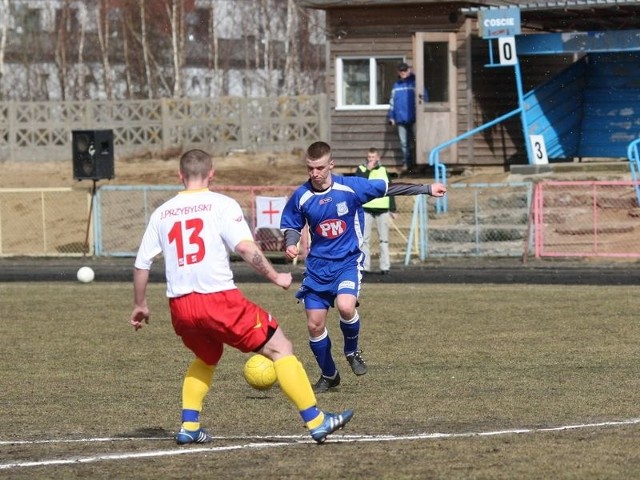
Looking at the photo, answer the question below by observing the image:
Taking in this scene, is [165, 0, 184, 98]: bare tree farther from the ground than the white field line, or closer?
farther from the ground

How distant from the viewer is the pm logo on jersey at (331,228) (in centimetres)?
1088

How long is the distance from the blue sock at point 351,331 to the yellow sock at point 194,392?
287 centimetres

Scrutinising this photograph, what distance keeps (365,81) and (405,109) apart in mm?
2447

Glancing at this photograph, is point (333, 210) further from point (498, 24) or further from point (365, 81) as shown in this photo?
point (365, 81)

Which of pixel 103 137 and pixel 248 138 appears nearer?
pixel 103 137

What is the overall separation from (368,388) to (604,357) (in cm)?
270

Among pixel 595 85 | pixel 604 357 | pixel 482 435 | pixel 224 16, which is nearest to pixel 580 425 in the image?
pixel 482 435

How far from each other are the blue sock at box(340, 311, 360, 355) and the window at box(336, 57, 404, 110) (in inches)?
841

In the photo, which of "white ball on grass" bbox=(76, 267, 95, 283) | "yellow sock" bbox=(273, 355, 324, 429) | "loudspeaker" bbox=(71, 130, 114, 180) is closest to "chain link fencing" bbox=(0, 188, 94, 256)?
"loudspeaker" bbox=(71, 130, 114, 180)

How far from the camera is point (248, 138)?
133 ft

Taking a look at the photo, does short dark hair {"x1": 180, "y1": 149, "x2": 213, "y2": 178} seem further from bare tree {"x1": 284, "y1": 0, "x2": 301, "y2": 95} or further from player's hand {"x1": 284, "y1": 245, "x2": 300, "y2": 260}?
bare tree {"x1": 284, "y1": 0, "x2": 301, "y2": 95}

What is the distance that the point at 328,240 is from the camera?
11008mm

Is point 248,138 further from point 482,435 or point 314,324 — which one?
point 482,435

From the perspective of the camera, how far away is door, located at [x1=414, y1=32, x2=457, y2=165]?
3020cm
